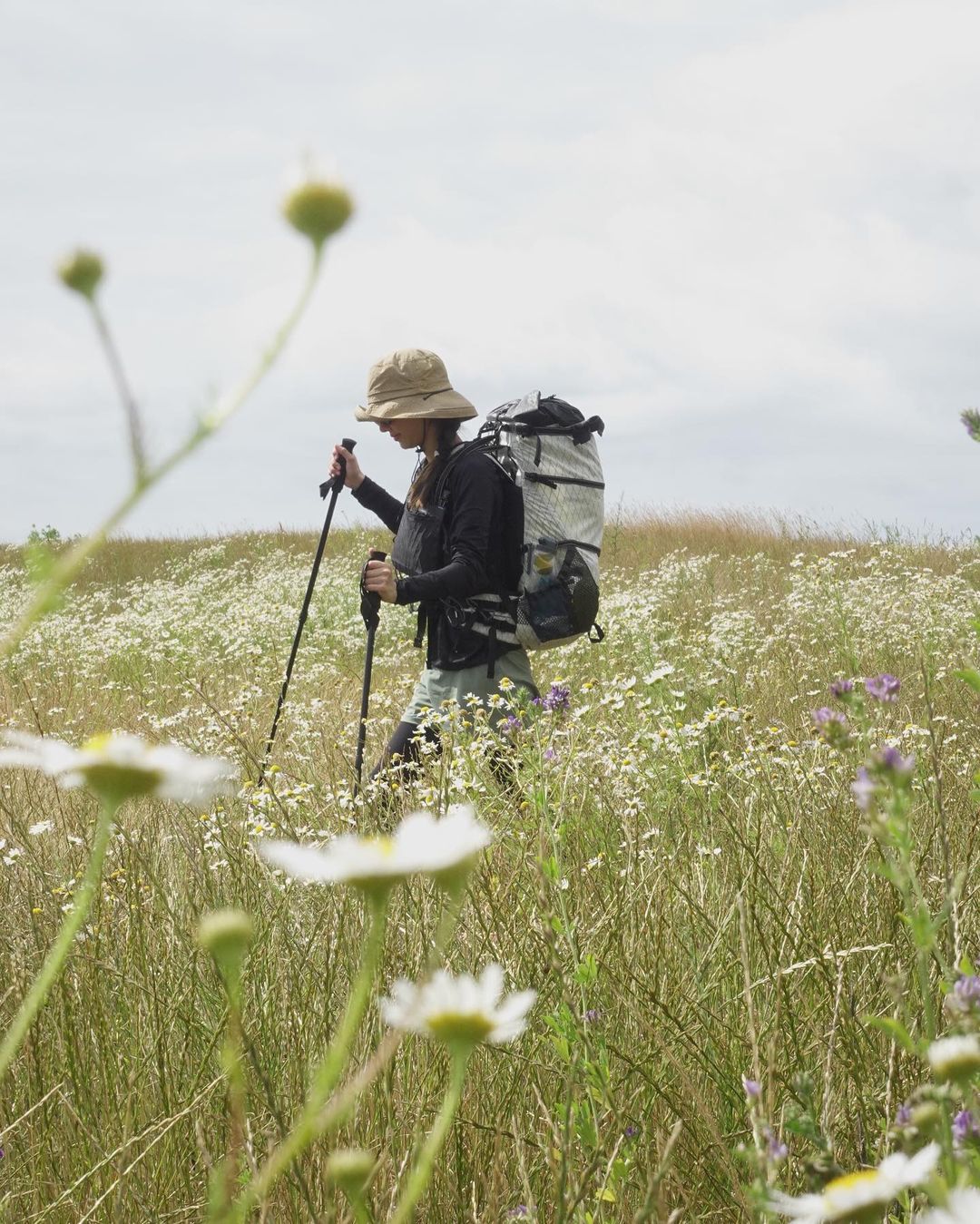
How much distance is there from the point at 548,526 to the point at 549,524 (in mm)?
13

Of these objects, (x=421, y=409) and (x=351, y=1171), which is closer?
(x=351, y=1171)

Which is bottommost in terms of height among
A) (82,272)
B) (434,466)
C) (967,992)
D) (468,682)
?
(468,682)

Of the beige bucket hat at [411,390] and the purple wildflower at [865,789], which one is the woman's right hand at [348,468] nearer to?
the beige bucket hat at [411,390]

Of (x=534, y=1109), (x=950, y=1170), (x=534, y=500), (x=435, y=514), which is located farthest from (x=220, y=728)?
(x=950, y=1170)

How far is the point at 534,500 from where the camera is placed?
197 inches

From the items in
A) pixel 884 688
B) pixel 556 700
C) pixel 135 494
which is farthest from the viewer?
pixel 556 700

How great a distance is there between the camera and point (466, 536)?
4754 mm

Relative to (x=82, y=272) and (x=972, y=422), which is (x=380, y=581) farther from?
(x=82, y=272)

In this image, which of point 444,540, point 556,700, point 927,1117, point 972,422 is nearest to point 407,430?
point 444,540

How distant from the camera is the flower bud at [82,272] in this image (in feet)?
1.89

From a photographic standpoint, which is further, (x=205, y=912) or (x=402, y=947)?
(x=205, y=912)

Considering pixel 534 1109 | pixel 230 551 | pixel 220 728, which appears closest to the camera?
pixel 534 1109

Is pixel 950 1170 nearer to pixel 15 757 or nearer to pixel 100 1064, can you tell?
pixel 15 757

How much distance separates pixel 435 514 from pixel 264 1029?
2888 mm
